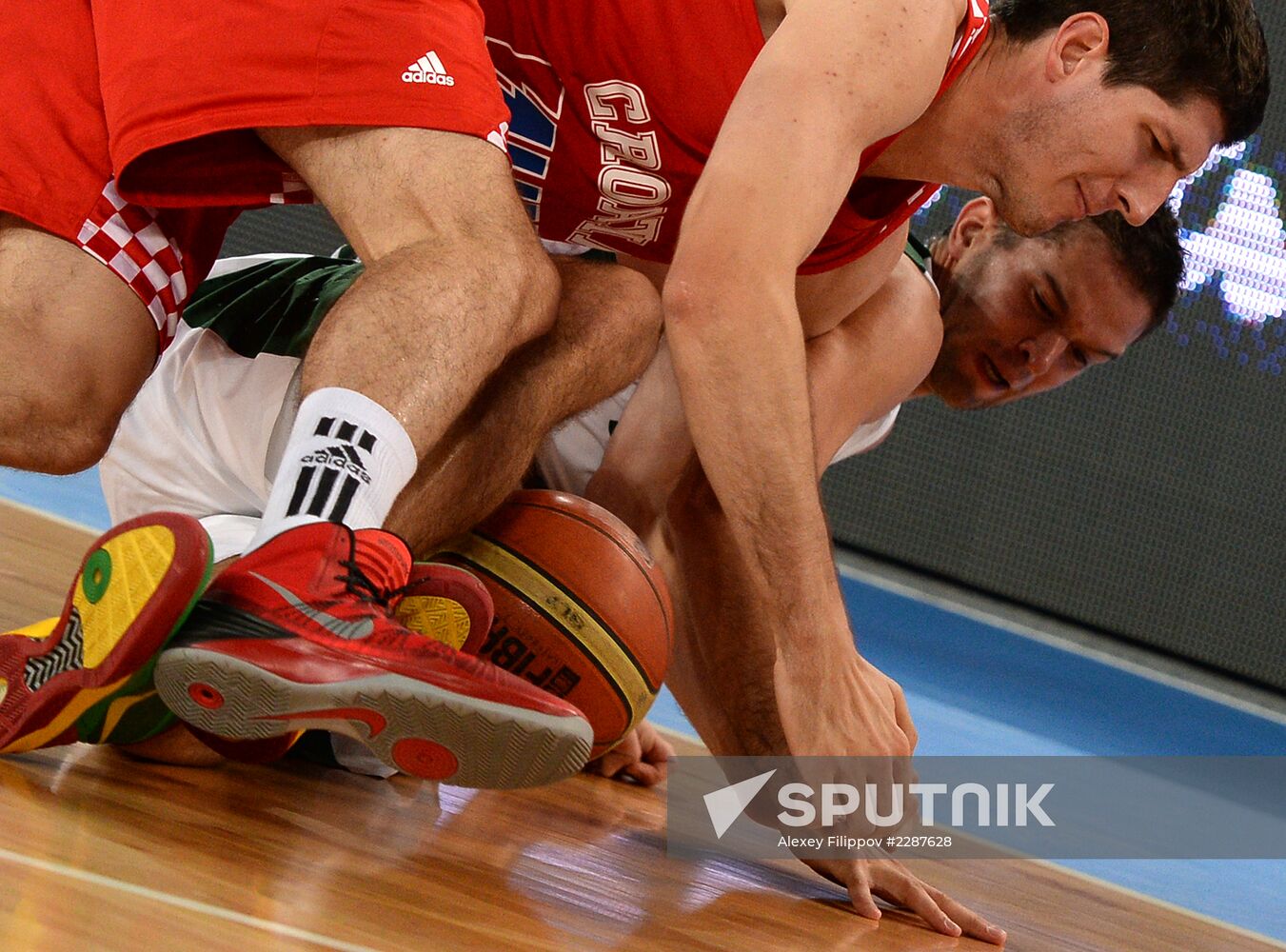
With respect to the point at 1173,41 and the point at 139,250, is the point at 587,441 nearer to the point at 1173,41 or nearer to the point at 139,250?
the point at 139,250

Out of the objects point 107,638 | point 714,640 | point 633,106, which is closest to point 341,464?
point 107,638

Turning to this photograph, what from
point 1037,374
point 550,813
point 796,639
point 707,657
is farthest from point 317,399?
point 1037,374

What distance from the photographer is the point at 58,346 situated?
140 centimetres

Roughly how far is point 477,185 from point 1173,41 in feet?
2.69

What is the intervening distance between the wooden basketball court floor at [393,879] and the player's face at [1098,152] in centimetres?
79

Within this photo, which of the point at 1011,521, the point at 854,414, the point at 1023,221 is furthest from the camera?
the point at 1011,521

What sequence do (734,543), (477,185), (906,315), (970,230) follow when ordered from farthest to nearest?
(970,230) → (906,315) → (734,543) → (477,185)

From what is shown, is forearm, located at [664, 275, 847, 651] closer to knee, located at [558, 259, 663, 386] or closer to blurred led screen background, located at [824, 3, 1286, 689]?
knee, located at [558, 259, 663, 386]

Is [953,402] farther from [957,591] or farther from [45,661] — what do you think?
[957,591]

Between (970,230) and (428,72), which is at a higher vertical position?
(970,230)

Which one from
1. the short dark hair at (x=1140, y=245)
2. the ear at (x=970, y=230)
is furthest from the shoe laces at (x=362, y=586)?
the ear at (x=970, y=230)

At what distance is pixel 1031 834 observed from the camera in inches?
89.5

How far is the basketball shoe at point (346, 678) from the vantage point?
3.11 ft

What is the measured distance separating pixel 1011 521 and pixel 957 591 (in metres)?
0.29
